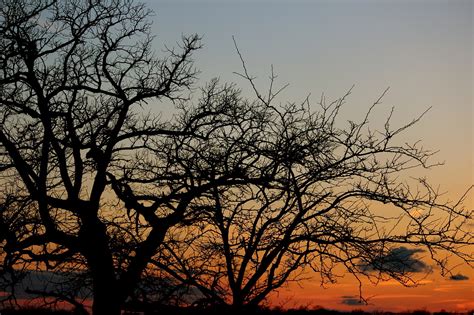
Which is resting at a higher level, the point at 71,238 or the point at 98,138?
the point at 98,138

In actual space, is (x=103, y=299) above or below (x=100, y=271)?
below

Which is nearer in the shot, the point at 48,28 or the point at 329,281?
the point at 329,281

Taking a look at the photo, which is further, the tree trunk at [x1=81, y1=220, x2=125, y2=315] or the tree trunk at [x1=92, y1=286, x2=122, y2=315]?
the tree trunk at [x1=92, y1=286, x2=122, y2=315]

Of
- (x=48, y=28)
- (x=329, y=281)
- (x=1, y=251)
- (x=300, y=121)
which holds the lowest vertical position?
(x=329, y=281)

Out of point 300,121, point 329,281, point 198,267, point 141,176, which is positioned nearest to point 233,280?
Answer: point 198,267

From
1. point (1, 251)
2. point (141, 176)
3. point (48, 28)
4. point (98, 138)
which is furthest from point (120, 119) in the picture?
point (1, 251)

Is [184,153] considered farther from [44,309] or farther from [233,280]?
[44,309]

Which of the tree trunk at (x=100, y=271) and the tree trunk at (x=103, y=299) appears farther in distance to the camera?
the tree trunk at (x=103, y=299)

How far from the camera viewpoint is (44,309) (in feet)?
42.0

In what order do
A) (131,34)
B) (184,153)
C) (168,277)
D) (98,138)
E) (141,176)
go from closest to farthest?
1. (168,277)
2. (184,153)
3. (141,176)
4. (98,138)
5. (131,34)

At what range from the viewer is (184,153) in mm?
12680

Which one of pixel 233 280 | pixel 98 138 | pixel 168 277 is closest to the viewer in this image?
pixel 233 280

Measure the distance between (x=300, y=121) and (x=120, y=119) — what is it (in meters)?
5.37

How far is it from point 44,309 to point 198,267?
385 cm
